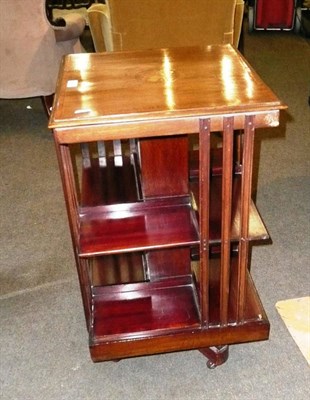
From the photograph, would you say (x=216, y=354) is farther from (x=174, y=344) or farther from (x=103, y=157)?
(x=103, y=157)

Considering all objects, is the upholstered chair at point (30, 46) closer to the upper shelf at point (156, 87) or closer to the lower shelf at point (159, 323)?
the upper shelf at point (156, 87)

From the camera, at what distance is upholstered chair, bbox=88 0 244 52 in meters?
2.17

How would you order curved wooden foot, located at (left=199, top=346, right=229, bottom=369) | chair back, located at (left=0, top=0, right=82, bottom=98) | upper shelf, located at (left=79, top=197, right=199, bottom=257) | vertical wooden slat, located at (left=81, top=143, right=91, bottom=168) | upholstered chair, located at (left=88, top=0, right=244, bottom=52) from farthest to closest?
chair back, located at (left=0, top=0, right=82, bottom=98), upholstered chair, located at (left=88, top=0, right=244, bottom=52), vertical wooden slat, located at (left=81, top=143, right=91, bottom=168), curved wooden foot, located at (left=199, top=346, right=229, bottom=369), upper shelf, located at (left=79, top=197, right=199, bottom=257)

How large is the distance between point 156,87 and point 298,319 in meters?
0.89

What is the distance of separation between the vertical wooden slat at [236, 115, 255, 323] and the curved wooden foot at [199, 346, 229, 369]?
0.14 meters

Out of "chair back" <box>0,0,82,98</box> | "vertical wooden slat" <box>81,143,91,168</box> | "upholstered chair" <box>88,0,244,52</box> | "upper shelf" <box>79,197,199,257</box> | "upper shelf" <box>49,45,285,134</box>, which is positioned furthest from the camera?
"chair back" <box>0,0,82,98</box>

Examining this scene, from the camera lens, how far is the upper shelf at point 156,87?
3.10ft

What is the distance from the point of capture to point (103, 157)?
162 centimetres

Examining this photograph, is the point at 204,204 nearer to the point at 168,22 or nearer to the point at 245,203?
the point at 245,203

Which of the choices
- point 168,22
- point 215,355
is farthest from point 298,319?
point 168,22

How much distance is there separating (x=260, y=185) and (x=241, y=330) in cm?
109

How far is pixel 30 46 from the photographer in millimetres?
2584

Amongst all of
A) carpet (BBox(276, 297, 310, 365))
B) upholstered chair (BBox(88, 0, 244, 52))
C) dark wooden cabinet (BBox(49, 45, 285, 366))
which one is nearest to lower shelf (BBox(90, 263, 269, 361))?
dark wooden cabinet (BBox(49, 45, 285, 366))

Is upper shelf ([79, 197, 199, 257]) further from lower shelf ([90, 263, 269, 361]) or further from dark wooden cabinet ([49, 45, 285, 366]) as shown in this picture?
lower shelf ([90, 263, 269, 361])
